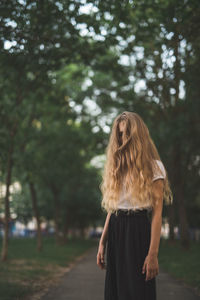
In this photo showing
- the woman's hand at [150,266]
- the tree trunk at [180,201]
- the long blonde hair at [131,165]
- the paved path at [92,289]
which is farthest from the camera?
the tree trunk at [180,201]

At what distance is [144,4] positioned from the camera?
872cm

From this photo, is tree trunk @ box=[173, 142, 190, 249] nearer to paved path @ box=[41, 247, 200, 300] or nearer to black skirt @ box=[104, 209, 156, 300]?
paved path @ box=[41, 247, 200, 300]

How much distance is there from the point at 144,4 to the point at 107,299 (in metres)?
7.47

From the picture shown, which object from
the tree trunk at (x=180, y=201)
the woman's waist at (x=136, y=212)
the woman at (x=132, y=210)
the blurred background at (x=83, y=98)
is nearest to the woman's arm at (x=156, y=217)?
the woman at (x=132, y=210)

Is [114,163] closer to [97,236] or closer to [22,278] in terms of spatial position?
[22,278]

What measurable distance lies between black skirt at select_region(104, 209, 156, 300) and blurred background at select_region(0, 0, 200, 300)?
3.78 m

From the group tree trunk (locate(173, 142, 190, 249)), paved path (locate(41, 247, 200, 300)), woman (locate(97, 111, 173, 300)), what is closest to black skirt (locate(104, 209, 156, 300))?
woman (locate(97, 111, 173, 300))

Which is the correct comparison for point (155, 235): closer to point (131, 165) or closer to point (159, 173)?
point (159, 173)

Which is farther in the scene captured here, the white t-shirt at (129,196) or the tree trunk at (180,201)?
the tree trunk at (180,201)

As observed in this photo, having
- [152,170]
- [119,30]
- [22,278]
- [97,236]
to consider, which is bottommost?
[97,236]

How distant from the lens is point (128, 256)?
10.2 ft

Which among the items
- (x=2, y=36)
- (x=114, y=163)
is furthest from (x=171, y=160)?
(x=114, y=163)

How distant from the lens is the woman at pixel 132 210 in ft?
9.97

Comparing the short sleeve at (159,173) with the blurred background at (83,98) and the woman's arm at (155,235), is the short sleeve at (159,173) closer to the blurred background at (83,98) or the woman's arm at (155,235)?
the woman's arm at (155,235)
